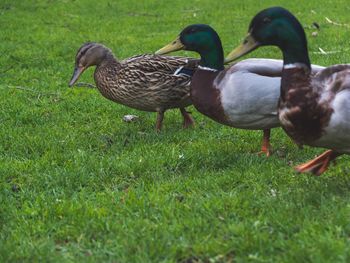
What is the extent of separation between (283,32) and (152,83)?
2473 millimetres

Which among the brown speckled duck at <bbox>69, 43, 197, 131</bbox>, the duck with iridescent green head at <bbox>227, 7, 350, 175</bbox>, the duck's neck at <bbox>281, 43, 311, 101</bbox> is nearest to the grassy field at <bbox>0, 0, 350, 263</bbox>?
the brown speckled duck at <bbox>69, 43, 197, 131</bbox>

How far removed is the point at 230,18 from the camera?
16062 mm

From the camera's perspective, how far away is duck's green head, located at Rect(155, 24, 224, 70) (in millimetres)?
6001

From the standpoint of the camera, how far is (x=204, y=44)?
20.1ft

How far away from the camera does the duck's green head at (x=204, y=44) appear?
6001 millimetres

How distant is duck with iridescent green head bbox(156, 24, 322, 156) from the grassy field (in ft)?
1.09

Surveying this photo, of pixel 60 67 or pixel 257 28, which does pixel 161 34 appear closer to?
pixel 60 67

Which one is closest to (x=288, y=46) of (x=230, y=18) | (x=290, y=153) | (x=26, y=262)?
(x=290, y=153)

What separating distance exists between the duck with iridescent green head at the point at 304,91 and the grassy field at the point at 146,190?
41 cm

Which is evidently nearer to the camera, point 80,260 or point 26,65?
point 80,260

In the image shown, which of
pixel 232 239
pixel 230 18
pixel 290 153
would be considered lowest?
pixel 230 18

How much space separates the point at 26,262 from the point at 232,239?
1.18 m

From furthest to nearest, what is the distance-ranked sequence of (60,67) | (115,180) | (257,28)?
1. (60,67)
2. (115,180)
3. (257,28)

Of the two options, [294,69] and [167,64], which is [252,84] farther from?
[167,64]
